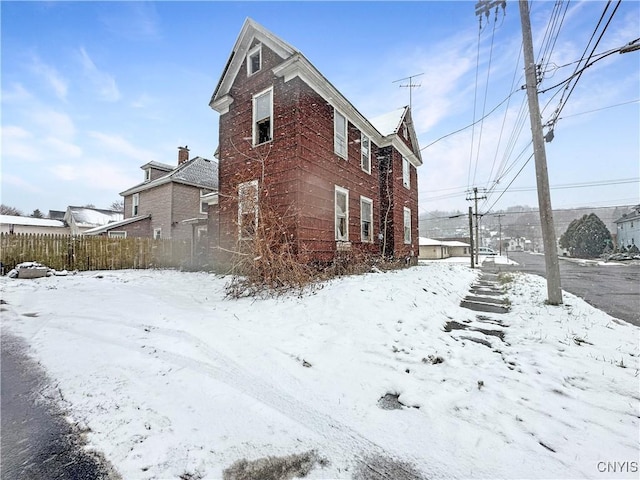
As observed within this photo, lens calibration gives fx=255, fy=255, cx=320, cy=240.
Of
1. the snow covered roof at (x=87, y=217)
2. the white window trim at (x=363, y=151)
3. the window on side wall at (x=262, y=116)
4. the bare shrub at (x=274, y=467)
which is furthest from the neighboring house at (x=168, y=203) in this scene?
the bare shrub at (x=274, y=467)

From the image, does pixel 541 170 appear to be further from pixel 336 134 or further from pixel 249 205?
pixel 249 205

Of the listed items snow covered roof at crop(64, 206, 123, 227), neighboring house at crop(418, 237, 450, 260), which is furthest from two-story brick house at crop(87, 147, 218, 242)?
neighboring house at crop(418, 237, 450, 260)

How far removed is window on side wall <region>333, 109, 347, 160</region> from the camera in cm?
994

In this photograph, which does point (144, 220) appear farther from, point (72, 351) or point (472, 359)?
point (472, 359)

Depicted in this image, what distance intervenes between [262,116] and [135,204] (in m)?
17.1

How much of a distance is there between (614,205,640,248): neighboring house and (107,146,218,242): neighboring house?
5363 cm

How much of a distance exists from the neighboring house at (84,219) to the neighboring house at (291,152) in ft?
79.8

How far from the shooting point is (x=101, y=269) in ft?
40.1

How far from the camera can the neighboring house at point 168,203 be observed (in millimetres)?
17484

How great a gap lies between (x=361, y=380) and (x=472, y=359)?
1.54 m

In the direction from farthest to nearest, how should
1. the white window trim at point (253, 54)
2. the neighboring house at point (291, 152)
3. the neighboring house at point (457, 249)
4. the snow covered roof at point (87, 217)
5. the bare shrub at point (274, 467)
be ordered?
the neighboring house at point (457, 249) → the snow covered roof at point (87, 217) → the white window trim at point (253, 54) → the neighboring house at point (291, 152) → the bare shrub at point (274, 467)

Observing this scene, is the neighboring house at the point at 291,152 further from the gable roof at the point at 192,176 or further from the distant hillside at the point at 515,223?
the distant hillside at the point at 515,223

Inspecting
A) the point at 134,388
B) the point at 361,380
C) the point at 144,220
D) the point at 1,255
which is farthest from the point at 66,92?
the point at 361,380

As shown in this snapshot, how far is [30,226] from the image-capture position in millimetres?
26969
